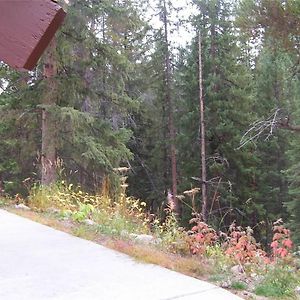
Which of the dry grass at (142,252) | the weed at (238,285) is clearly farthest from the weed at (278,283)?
the dry grass at (142,252)

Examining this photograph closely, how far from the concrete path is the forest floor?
0.11m

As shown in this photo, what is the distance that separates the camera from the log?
85 cm

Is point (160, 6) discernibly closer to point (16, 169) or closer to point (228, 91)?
point (228, 91)

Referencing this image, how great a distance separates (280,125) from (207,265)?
208 inches

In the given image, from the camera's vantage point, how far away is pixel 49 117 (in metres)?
9.96

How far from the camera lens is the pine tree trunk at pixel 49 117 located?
9758 millimetres

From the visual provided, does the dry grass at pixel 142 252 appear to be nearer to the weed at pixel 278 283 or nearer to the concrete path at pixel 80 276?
the concrete path at pixel 80 276

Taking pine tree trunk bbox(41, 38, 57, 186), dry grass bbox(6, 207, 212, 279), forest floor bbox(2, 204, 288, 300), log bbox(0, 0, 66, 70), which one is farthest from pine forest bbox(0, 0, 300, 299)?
log bbox(0, 0, 66, 70)

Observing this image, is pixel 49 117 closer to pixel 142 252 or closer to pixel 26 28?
pixel 142 252

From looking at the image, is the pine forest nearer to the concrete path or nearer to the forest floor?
the forest floor

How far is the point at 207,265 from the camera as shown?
163 inches

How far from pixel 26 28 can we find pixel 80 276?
3.02m

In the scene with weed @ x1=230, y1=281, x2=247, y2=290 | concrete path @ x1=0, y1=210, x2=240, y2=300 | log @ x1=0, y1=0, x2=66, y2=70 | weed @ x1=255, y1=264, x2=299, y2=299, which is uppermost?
log @ x1=0, y1=0, x2=66, y2=70

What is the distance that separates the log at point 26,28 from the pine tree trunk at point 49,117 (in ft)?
28.1
